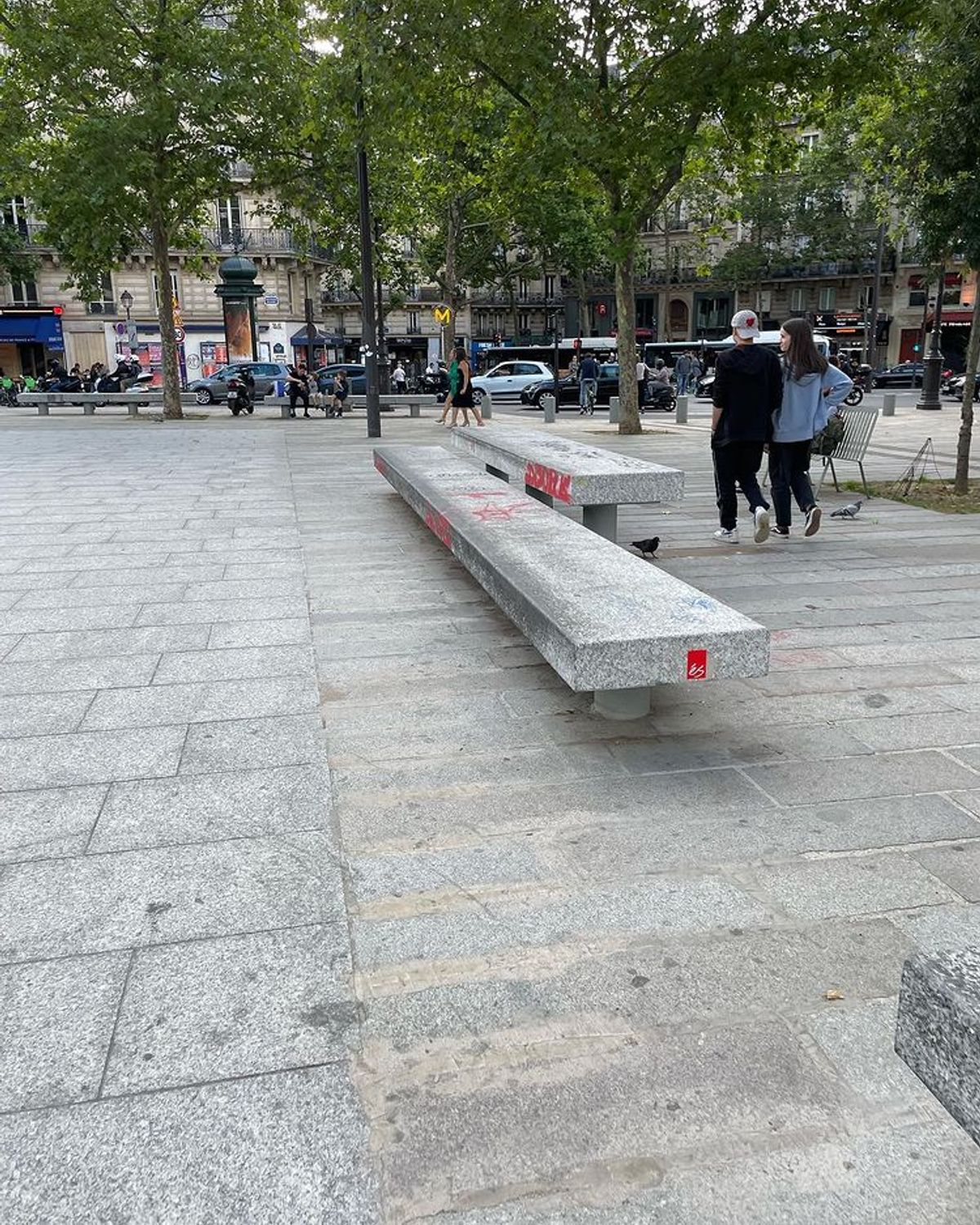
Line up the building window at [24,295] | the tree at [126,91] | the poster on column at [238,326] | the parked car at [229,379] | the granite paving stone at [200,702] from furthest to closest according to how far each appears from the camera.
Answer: the building window at [24,295]
the parked car at [229,379]
the poster on column at [238,326]
the tree at [126,91]
the granite paving stone at [200,702]

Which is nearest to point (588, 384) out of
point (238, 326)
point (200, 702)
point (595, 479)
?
point (238, 326)

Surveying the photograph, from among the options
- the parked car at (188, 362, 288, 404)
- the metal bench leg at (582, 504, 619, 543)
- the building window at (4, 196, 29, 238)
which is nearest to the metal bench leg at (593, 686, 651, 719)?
the metal bench leg at (582, 504, 619, 543)

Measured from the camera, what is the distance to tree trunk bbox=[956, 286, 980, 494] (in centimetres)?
962

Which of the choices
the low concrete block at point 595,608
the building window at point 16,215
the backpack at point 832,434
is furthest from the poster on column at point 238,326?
the low concrete block at point 595,608

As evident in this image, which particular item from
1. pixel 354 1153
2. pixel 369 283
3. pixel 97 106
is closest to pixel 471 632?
pixel 354 1153

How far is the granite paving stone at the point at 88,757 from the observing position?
148 inches

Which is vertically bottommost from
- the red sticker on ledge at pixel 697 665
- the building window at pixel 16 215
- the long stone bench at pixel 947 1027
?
the red sticker on ledge at pixel 697 665

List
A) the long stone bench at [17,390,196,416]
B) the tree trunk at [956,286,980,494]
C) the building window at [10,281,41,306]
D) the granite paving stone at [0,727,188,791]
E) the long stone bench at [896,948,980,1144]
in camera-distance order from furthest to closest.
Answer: the building window at [10,281,41,306] < the long stone bench at [17,390,196,416] < the tree trunk at [956,286,980,494] < the granite paving stone at [0,727,188,791] < the long stone bench at [896,948,980,1144]

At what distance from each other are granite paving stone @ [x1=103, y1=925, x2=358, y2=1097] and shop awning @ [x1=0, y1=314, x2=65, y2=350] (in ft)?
168

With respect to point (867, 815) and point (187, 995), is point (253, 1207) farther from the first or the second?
point (867, 815)

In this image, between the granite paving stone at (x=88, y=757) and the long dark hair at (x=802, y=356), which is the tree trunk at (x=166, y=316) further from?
the granite paving stone at (x=88, y=757)

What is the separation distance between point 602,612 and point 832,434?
692 cm

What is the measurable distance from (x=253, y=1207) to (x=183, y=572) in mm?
5728

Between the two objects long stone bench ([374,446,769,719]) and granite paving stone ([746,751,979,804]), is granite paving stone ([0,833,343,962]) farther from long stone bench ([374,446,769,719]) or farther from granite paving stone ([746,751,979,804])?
granite paving stone ([746,751,979,804])
